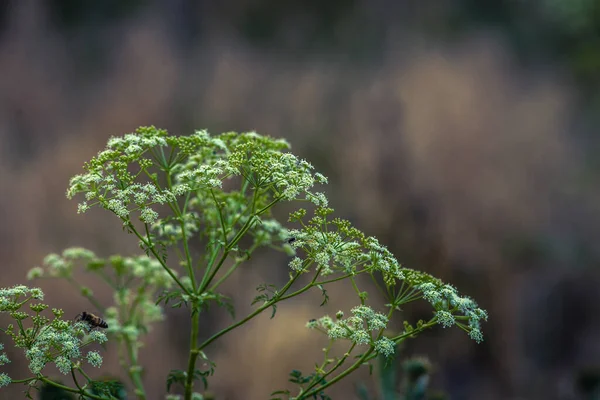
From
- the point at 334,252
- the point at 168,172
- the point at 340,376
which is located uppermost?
the point at 168,172

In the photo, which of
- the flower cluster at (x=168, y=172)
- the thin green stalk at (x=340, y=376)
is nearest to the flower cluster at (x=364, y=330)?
the thin green stalk at (x=340, y=376)

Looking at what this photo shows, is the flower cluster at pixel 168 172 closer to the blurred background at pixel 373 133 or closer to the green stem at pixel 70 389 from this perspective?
the green stem at pixel 70 389

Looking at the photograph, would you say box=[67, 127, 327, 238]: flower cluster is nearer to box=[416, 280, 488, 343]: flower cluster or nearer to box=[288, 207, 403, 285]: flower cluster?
box=[288, 207, 403, 285]: flower cluster

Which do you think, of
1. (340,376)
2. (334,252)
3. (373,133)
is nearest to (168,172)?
(334,252)

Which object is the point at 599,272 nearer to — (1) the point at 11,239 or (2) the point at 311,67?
(2) the point at 311,67

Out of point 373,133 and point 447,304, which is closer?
point 447,304

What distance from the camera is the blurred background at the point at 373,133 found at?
2711 millimetres

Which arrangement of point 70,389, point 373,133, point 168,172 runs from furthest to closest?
point 373,133, point 168,172, point 70,389

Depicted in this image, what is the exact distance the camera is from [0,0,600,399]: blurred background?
271cm

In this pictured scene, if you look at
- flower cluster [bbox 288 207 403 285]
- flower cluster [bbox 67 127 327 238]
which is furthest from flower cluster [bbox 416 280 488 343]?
flower cluster [bbox 67 127 327 238]

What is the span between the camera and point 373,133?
9.93ft

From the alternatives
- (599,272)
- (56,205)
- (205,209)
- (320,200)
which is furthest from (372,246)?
(599,272)

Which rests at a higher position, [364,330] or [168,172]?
[168,172]

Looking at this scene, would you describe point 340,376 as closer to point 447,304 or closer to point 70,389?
point 447,304
